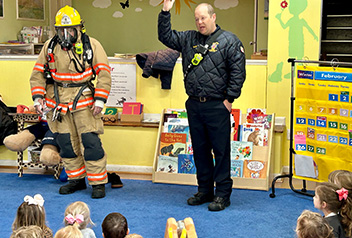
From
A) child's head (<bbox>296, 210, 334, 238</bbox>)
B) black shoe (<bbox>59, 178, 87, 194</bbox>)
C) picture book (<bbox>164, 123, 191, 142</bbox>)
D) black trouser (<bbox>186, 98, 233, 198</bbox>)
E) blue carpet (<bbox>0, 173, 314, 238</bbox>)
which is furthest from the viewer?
picture book (<bbox>164, 123, 191, 142</bbox>)

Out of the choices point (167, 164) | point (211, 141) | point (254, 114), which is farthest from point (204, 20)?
point (167, 164)

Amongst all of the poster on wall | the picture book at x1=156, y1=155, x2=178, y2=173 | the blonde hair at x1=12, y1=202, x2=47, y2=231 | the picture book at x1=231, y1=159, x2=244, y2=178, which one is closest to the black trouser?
the picture book at x1=231, y1=159, x2=244, y2=178

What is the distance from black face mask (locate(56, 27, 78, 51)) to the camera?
4.85m

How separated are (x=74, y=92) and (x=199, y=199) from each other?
1.46 meters

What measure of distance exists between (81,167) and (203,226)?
58.8 inches

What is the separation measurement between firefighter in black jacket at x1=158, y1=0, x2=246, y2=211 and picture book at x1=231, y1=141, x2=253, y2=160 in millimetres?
660

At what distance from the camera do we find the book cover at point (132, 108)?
5.82 meters

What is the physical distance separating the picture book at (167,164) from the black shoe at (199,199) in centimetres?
74

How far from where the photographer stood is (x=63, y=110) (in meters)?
4.93

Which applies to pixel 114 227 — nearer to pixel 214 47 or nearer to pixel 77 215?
pixel 77 215

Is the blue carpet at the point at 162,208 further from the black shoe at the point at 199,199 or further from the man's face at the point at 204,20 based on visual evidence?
the man's face at the point at 204,20

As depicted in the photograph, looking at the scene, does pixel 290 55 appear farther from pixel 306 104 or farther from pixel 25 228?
pixel 25 228

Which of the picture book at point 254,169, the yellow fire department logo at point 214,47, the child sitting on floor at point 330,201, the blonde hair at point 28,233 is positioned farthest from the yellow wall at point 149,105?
the blonde hair at point 28,233

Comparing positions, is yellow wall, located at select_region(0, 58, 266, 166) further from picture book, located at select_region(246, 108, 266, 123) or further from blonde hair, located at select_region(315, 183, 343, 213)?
blonde hair, located at select_region(315, 183, 343, 213)
